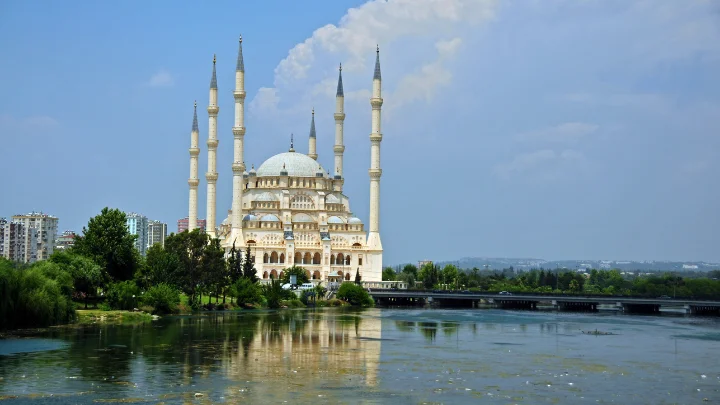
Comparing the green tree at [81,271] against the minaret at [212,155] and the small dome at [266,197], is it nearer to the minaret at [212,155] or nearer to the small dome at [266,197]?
the minaret at [212,155]

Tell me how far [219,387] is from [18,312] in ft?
66.7

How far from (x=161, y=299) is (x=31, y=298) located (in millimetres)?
18343

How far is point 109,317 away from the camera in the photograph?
61031 millimetres

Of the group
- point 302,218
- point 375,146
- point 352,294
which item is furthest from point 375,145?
point 352,294

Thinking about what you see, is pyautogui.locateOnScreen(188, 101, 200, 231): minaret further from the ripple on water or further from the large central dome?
the ripple on water

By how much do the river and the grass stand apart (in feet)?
5.71

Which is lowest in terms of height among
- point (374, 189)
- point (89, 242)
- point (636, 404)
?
point (636, 404)

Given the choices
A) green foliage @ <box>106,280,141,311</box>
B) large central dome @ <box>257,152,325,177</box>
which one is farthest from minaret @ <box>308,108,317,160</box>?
green foliage @ <box>106,280,141,311</box>

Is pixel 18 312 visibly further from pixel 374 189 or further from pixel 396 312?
pixel 374 189

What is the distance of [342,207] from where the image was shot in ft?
425

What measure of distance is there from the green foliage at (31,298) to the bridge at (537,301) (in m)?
53.1

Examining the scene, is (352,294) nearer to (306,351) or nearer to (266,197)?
(266,197)

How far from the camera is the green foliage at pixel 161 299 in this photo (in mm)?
68812

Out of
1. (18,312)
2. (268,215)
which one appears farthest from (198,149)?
(18,312)
